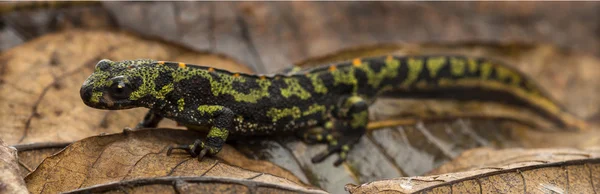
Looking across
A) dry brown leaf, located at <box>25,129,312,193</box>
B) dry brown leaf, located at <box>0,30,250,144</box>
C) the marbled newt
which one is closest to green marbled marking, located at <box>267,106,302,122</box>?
the marbled newt

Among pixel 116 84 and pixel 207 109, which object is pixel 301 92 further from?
pixel 116 84

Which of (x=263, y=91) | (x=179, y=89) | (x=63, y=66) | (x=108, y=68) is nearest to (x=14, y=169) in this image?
(x=108, y=68)

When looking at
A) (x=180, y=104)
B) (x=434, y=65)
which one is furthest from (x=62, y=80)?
(x=434, y=65)

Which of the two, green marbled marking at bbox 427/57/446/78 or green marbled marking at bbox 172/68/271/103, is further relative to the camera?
green marbled marking at bbox 427/57/446/78

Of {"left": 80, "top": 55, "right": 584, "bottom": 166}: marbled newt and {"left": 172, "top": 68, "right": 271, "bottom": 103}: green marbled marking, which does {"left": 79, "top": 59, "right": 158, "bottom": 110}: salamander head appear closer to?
{"left": 80, "top": 55, "right": 584, "bottom": 166}: marbled newt

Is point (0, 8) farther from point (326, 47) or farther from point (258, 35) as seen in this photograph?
point (326, 47)

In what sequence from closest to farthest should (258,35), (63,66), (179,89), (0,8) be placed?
(179,89) → (63,66) → (0,8) → (258,35)
